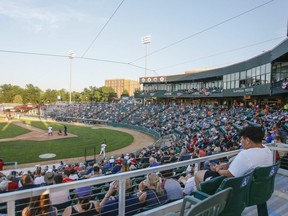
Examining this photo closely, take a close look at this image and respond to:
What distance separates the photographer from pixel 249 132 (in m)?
3.30

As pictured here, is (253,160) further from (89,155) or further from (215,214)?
(89,155)

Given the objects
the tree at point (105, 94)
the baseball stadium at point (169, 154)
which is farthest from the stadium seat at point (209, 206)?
the tree at point (105, 94)

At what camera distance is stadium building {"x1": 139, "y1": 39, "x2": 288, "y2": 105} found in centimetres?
2377

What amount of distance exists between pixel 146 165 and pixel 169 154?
3237mm

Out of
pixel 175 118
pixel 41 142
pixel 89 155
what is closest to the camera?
pixel 89 155

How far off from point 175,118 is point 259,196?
30580mm

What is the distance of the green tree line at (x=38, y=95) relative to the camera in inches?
3826

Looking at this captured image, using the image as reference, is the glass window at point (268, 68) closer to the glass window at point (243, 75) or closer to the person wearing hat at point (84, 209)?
the glass window at point (243, 75)

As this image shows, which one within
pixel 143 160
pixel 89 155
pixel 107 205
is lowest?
pixel 89 155

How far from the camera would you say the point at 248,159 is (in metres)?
3.00

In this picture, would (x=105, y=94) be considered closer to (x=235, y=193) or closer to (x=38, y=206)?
(x=38, y=206)

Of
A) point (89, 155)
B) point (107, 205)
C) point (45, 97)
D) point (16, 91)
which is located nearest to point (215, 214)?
point (107, 205)

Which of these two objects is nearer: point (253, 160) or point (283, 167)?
→ point (253, 160)

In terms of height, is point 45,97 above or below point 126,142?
above
